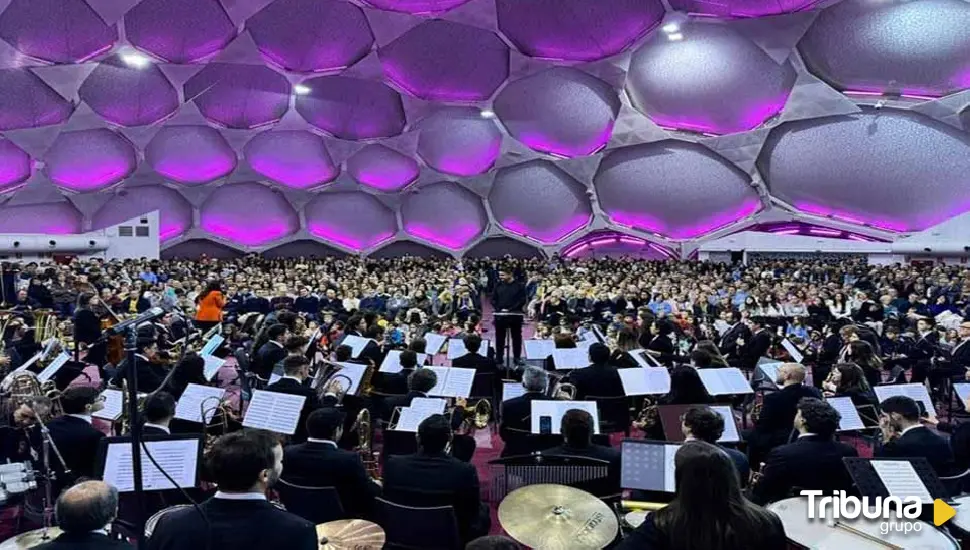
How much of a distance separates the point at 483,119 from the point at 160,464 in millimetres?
31546

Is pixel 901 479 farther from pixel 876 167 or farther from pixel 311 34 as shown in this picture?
pixel 876 167

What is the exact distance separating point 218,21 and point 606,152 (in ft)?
62.3

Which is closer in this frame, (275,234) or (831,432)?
(831,432)

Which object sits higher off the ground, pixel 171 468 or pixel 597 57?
pixel 597 57

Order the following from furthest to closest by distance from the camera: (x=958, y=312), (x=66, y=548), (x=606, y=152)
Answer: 1. (x=606, y=152)
2. (x=958, y=312)
3. (x=66, y=548)

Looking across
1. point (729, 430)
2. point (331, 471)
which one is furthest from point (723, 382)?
point (331, 471)

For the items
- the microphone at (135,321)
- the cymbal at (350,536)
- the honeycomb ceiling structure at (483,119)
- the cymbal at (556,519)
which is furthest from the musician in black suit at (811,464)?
the honeycomb ceiling structure at (483,119)

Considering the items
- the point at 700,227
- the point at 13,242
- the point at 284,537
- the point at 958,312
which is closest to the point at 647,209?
the point at 700,227

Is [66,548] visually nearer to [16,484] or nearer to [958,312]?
[16,484]

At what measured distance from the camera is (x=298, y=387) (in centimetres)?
639

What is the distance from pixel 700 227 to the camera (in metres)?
35.4

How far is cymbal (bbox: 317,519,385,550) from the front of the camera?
3.51m

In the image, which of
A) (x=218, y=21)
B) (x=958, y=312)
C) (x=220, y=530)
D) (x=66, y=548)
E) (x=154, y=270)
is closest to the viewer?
(x=220, y=530)

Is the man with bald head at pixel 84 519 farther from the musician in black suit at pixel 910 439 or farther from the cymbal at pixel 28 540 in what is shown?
the musician in black suit at pixel 910 439
